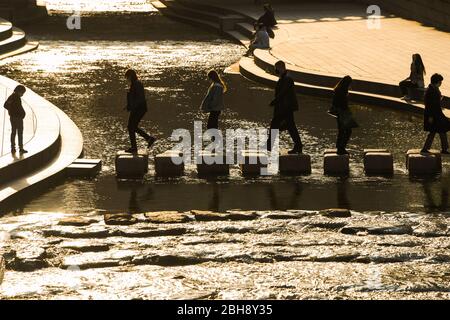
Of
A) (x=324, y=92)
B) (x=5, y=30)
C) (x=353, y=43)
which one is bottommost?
(x=5, y=30)

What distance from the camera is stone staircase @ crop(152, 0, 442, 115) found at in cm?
2894

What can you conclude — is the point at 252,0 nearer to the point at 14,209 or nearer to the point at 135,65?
the point at 135,65

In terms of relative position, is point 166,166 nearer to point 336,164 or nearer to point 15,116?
point 15,116

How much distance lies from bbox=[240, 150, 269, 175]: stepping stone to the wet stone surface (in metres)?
2.88

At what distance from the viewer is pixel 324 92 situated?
98.9ft

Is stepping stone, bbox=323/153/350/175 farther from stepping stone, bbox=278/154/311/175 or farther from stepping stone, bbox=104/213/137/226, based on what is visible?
stepping stone, bbox=104/213/137/226

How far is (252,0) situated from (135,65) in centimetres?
1411

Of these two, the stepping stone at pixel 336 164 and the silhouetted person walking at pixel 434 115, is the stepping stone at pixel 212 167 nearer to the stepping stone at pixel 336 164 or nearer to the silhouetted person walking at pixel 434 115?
the stepping stone at pixel 336 164

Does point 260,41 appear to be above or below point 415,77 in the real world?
below

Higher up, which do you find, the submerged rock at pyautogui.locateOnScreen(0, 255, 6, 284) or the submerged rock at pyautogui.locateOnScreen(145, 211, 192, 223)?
the submerged rock at pyautogui.locateOnScreen(0, 255, 6, 284)

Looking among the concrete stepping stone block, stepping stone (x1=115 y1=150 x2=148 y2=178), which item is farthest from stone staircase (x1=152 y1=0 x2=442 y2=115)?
stepping stone (x1=115 y1=150 x2=148 y2=178)

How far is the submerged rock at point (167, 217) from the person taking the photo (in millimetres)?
18625

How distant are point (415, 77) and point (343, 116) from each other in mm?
5684

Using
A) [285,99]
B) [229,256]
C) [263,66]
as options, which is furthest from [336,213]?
[263,66]
